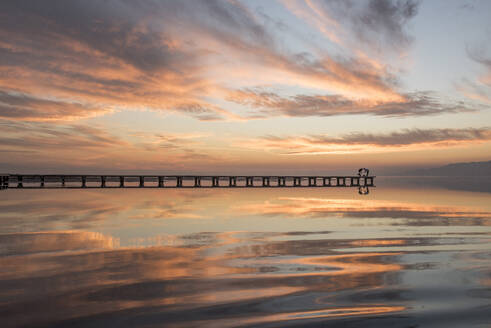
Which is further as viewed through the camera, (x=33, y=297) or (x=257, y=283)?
(x=257, y=283)

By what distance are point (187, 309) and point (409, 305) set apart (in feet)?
16.1

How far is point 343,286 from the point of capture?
34.1 feet

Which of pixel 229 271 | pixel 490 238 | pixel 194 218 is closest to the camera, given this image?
pixel 229 271

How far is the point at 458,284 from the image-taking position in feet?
34.6

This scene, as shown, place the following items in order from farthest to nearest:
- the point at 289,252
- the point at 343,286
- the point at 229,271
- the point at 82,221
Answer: the point at 82,221, the point at 289,252, the point at 229,271, the point at 343,286

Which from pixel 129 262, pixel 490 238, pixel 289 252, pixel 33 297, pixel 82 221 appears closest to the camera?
pixel 33 297

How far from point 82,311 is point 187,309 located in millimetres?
2235

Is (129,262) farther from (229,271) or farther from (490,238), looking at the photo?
(490,238)

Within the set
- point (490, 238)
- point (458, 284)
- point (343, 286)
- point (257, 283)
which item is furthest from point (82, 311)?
point (490, 238)

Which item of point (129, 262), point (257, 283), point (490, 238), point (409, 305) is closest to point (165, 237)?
point (129, 262)

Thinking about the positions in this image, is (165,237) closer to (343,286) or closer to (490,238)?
(343,286)

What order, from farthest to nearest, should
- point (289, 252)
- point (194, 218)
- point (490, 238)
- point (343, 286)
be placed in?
point (194, 218) → point (490, 238) → point (289, 252) → point (343, 286)

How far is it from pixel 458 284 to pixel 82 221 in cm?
2167

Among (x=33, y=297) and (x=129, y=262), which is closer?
(x=33, y=297)
